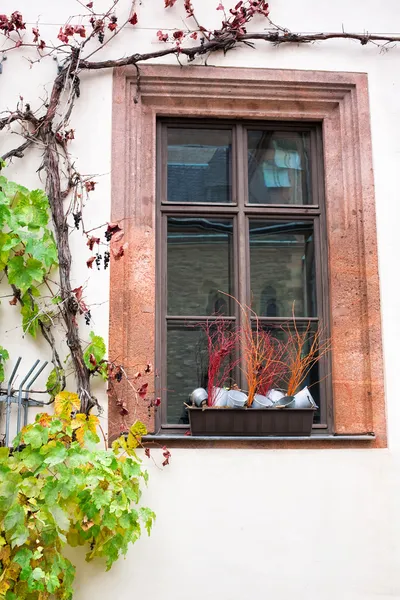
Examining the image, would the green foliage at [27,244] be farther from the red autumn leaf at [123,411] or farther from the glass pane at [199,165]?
the glass pane at [199,165]

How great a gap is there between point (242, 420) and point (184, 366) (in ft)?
1.44

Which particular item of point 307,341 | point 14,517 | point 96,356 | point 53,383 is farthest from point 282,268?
point 14,517

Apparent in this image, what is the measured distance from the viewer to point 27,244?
4477mm

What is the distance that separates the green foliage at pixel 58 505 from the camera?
4.01m

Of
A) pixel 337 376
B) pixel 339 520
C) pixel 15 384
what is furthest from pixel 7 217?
pixel 339 520

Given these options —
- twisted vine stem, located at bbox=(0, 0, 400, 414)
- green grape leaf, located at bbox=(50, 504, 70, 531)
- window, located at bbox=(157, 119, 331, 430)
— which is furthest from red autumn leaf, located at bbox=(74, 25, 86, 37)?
green grape leaf, located at bbox=(50, 504, 70, 531)

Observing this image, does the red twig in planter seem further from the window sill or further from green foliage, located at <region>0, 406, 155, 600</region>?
green foliage, located at <region>0, 406, 155, 600</region>

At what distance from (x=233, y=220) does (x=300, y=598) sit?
1910mm

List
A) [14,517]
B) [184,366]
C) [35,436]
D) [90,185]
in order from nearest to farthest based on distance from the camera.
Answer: [14,517]
[35,436]
[90,185]
[184,366]

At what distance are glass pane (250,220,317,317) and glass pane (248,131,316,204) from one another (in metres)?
0.15

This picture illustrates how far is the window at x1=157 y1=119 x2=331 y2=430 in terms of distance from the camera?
485 centimetres

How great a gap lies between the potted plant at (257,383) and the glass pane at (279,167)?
2.20ft

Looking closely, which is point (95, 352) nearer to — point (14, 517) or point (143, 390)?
point (143, 390)

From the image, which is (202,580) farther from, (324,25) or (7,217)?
(324,25)
